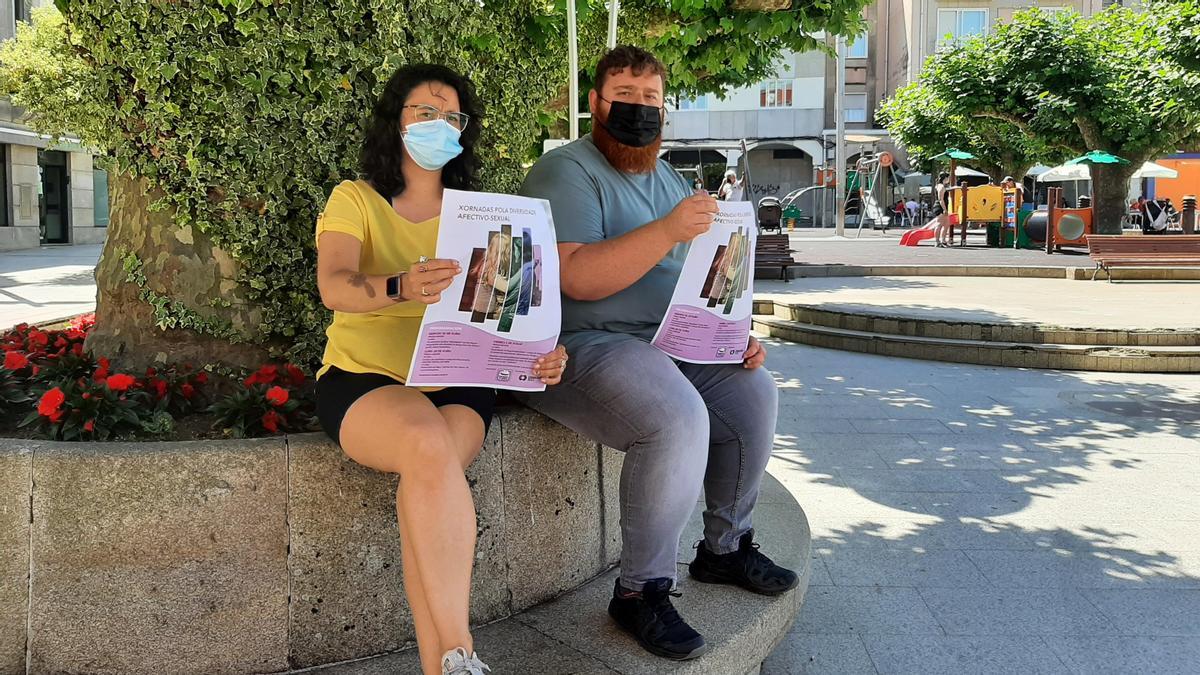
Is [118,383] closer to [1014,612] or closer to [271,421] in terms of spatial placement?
[271,421]

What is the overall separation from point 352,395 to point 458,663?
727 millimetres

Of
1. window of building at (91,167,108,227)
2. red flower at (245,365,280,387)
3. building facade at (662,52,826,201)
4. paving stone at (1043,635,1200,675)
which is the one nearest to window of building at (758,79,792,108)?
building facade at (662,52,826,201)

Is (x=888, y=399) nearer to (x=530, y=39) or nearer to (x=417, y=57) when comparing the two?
(x=530, y=39)

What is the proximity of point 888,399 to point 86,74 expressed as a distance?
5762 millimetres

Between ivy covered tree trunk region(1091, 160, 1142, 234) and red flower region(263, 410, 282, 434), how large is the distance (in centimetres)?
2387

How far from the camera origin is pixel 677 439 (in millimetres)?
2654

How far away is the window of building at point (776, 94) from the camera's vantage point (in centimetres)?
4522

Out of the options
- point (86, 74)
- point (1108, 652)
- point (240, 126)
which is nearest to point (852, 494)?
point (1108, 652)

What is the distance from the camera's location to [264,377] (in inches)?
127

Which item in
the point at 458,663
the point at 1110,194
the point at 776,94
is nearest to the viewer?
the point at 458,663

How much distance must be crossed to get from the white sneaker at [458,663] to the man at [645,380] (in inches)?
22.5

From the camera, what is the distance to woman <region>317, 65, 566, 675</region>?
2289 millimetres

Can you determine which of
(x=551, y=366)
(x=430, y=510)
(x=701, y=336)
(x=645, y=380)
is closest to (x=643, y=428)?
(x=645, y=380)

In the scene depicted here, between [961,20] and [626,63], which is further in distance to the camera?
[961,20]
